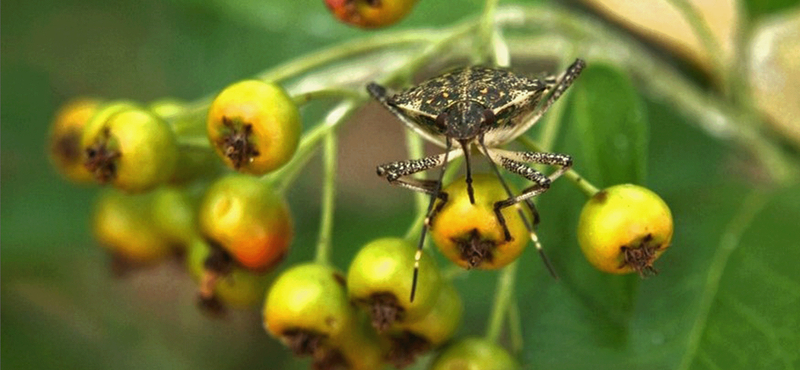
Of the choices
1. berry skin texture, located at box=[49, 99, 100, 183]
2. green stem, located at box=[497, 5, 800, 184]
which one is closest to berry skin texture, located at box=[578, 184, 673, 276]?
green stem, located at box=[497, 5, 800, 184]

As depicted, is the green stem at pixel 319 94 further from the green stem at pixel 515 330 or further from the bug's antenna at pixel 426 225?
the green stem at pixel 515 330

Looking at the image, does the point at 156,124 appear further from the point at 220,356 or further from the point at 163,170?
the point at 220,356

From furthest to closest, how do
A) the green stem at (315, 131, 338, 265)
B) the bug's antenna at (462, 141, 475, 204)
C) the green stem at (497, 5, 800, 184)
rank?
the green stem at (497, 5, 800, 184) → the green stem at (315, 131, 338, 265) → the bug's antenna at (462, 141, 475, 204)

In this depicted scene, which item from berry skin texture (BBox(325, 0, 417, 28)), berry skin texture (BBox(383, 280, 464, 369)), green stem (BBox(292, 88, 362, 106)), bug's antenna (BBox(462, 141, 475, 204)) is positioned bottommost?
berry skin texture (BBox(383, 280, 464, 369))

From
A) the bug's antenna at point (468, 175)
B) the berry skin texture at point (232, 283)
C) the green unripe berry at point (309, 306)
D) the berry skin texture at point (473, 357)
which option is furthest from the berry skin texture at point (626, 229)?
the berry skin texture at point (232, 283)

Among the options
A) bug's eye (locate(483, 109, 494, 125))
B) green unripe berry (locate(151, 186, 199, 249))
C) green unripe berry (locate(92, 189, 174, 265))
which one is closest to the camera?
bug's eye (locate(483, 109, 494, 125))

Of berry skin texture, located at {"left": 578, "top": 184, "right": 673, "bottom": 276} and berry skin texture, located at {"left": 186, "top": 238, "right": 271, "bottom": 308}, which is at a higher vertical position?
berry skin texture, located at {"left": 186, "top": 238, "right": 271, "bottom": 308}

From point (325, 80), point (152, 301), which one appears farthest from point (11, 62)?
point (325, 80)

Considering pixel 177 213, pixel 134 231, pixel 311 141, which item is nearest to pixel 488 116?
pixel 311 141

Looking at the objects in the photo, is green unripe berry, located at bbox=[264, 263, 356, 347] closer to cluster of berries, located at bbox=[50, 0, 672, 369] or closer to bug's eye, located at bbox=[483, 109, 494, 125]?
cluster of berries, located at bbox=[50, 0, 672, 369]
